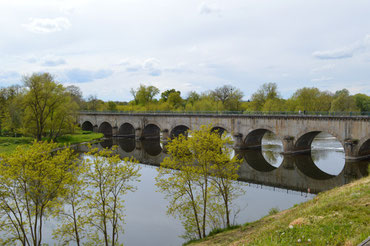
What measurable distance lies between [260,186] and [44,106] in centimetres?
3665

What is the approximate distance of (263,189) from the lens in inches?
1096

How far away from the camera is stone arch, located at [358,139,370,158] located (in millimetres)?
35844

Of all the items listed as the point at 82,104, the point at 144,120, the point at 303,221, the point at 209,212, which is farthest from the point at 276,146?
the point at 82,104

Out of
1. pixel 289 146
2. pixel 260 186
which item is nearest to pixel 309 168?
pixel 289 146

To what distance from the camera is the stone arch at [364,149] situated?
118 feet

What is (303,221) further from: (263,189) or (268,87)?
(268,87)

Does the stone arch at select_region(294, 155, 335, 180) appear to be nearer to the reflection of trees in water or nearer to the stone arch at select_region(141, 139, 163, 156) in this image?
the reflection of trees in water

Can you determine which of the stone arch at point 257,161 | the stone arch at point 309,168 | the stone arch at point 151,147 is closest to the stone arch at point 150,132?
the stone arch at point 151,147

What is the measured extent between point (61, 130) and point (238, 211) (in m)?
45.6

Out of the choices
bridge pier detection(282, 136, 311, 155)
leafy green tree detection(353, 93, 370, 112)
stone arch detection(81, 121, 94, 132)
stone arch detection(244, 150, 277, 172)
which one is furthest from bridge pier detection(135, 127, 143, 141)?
leafy green tree detection(353, 93, 370, 112)

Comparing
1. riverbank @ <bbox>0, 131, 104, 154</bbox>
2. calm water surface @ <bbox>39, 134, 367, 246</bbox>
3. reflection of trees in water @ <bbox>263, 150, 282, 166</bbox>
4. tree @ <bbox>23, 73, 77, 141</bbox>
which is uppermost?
tree @ <bbox>23, 73, 77, 141</bbox>

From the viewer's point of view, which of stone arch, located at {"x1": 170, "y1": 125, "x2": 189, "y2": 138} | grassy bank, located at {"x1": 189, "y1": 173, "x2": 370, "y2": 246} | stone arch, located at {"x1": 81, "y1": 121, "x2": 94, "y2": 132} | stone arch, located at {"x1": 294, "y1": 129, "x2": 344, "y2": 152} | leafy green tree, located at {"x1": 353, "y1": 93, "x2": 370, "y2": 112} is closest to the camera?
grassy bank, located at {"x1": 189, "y1": 173, "x2": 370, "y2": 246}

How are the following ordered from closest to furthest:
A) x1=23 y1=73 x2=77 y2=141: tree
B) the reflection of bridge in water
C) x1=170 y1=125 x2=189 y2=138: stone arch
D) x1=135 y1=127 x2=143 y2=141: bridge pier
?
the reflection of bridge in water, x1=23 y1=73 x2=77 y2=141: tree, x1=170 y1=125 x2=189 y2=138: stone arch, x1=135 y1=127 x2=143 y2=141: bridge pier

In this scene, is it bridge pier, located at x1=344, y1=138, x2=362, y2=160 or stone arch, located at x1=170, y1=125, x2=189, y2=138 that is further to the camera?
stone arch, located at x1=170, y1=125, x2=189, y2=138
